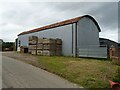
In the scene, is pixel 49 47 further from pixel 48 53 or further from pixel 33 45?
pixel 33 45

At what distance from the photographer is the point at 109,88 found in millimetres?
8641

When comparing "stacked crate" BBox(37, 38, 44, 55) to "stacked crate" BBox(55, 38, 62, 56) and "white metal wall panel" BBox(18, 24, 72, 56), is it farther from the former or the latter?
"white metal wall panel" BBox(18, 24, 72, 56)

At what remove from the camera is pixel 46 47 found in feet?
81.5

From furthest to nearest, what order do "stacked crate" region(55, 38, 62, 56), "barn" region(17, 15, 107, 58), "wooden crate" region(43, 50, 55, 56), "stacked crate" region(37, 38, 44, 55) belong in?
"stacked crate" region(55, 38, 62, 56)
"stacked crate" region(37, 38, 44, 55)
"wooden crate" region(43, 50, 55, 56)
"barn" region(17, 15, 107, 58)

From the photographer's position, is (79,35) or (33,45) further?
(33,45)

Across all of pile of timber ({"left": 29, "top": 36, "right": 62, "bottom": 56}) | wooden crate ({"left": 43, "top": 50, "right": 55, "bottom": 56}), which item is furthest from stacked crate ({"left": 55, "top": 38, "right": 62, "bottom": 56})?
wooden crate ({"left": 43, "top": 50, "right": 55, "bottom": 56})

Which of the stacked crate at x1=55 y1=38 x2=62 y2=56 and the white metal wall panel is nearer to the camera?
the white metal wall panel

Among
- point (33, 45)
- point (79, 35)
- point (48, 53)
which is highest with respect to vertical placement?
point (79, 35)

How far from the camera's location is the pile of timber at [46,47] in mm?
24578

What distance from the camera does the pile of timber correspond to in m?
24.6

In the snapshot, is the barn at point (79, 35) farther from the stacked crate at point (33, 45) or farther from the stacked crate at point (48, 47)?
the stacked crate at point (33, 45)

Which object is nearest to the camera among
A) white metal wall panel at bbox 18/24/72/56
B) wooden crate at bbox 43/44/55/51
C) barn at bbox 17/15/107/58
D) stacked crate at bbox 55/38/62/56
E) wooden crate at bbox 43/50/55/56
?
barn at bbox 17/15/107/58

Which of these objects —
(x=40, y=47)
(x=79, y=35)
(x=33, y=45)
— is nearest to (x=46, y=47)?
(x=40, y=47)

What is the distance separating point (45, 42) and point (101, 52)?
7220 millimetres
